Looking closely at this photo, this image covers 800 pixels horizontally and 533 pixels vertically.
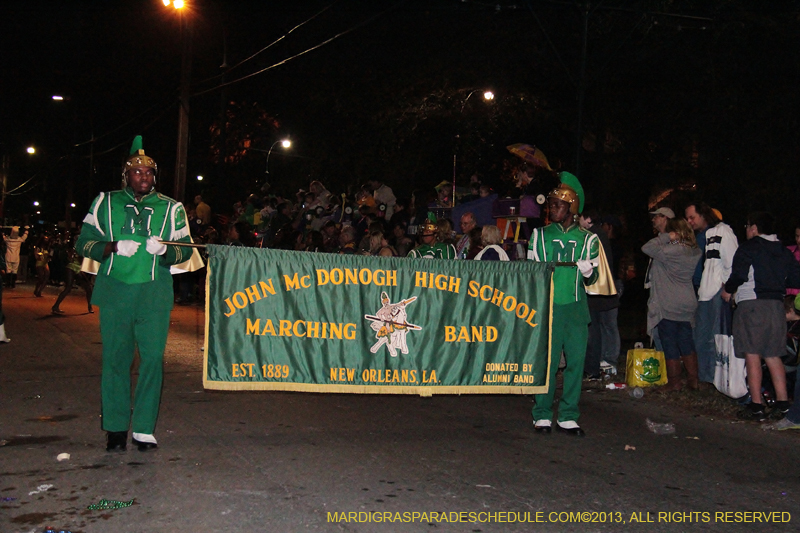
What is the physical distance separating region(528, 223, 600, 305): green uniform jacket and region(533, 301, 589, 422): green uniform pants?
97mm

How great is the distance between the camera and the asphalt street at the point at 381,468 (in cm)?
481

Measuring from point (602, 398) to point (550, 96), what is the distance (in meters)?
13.3

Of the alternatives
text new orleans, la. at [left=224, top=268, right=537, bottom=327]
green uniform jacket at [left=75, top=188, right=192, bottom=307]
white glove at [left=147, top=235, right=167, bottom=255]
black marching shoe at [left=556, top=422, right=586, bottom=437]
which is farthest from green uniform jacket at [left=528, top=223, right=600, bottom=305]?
white glove at [left=147, top=235, right=167, bottom=255]

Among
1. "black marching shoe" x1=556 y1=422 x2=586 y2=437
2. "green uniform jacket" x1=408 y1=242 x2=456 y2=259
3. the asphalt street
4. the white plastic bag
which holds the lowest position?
the asphalt street

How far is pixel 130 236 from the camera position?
6.20 meters

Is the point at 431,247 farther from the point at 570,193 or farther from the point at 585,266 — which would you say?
the point at 585,266

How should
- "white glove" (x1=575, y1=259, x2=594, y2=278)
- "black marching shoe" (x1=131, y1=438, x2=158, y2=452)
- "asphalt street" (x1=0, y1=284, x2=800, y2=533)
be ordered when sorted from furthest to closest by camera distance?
"white glove" (x1=575, y1=259, x2=594, y2=278) < "black marching shoe" (x1=131, y1=438, x2=158, y2=452) < "asphalt street" (x1=0, y1=284, x2=800, y2=533)

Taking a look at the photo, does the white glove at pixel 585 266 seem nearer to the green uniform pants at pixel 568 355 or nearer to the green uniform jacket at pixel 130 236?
the green uniform pants at pixel 568 355

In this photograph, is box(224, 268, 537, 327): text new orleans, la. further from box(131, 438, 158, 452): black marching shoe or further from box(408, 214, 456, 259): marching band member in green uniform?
box(408, 214, 456, 259): marching band member in green uniform

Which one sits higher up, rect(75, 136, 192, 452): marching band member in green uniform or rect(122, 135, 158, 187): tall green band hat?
rect(122, 135, 158, 187): tall green band hat

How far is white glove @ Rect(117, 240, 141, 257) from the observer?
6020mm

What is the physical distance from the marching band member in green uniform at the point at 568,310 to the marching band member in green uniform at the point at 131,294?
2.96 metres

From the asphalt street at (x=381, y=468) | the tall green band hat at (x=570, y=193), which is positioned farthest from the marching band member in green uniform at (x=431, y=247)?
the tall green band hat at (x=570, y=193)

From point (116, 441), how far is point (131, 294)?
1005 mm
